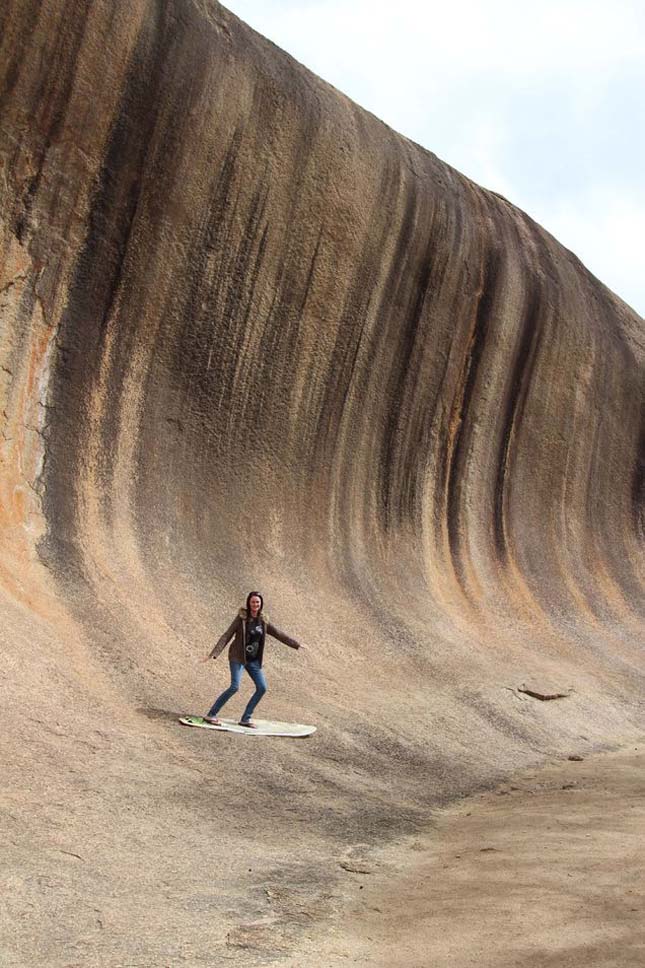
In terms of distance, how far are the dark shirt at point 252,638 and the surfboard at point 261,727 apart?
520 millimetres

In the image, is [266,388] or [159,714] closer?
[159,714]

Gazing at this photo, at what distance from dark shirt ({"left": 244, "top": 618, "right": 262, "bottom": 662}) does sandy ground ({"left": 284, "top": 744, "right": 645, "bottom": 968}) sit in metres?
1.86

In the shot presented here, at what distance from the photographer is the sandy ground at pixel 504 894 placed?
4.30 meters

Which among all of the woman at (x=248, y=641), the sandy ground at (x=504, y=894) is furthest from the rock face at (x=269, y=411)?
the sandy ground at (x=504, y=894)

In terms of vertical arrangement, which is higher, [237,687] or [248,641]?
[248,641]

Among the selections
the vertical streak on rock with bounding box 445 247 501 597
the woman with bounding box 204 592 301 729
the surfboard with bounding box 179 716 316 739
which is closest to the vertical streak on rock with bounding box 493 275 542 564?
the vertical streak on rock with bounding box 445 247 501 597

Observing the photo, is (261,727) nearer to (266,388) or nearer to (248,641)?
(248,641)

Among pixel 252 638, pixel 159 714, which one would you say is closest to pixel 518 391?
pixel 252 638

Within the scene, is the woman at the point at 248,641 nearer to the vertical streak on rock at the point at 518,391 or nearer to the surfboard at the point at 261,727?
the surfboard at the point at 261,727

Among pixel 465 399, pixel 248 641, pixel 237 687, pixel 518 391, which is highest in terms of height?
pixel 518 391

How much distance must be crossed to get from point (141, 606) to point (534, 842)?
15.2ft

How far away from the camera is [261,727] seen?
28.6 feet

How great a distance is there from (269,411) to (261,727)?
4.62m

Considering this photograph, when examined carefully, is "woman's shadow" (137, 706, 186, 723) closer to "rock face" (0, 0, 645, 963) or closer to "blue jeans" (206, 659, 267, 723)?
"rock face" (0, 0, 645, 963)
